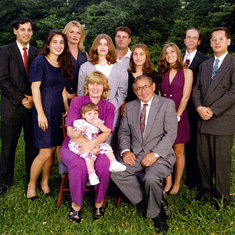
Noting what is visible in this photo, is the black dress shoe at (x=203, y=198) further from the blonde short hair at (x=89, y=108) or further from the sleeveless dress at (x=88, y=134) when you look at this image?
the blonde short hair at (x=89, y=108)

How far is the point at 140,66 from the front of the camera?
4.02m

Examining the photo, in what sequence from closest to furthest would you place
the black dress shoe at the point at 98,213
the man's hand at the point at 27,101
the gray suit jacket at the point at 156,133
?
1. the black dress shoe at the point at 98,213
2. the gray suit jacket at the point at 156,133
3. the man's hand at the point at 27,101

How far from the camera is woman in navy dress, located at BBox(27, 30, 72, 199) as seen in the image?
3461 millimetres

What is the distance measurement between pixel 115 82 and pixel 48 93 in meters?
1.00

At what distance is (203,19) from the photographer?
1408cm

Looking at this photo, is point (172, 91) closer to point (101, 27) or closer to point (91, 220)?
point (91, 220)

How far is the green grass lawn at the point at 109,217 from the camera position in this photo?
3.02 m

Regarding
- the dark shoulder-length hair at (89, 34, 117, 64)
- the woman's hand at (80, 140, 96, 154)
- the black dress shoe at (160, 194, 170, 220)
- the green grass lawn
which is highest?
the dark shoulder-length hair at (89, 34, 117, 64)

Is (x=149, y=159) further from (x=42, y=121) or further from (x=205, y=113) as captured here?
(x=42, y=121)

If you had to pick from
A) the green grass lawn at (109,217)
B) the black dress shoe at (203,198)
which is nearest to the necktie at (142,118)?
the green grass lawn at (109,217)

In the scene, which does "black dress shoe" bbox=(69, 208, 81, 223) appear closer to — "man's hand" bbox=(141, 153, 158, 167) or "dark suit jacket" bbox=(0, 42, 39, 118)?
"man's hand" bbox=(141, 153, 158, 167)

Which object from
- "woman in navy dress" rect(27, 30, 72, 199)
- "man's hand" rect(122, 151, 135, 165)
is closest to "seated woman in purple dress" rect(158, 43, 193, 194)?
"man's hand" rect(122, 151, 135, 165)

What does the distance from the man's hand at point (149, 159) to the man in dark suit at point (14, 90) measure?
1882mm

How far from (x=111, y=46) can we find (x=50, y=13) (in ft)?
59.7
